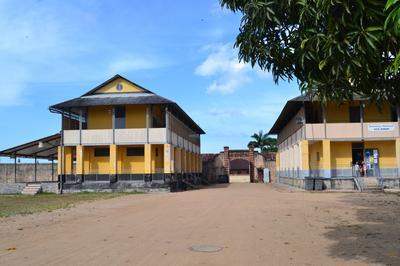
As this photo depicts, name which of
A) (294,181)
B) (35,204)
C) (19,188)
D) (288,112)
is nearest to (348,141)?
(294,181)

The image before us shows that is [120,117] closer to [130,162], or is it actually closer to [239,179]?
[130,162]

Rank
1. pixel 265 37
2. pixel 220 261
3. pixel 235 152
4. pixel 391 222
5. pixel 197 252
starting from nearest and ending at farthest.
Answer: pixel 265 37 < pixel 220 261 < pixel 197 252 < pixel 391 222 < pixel 235 152

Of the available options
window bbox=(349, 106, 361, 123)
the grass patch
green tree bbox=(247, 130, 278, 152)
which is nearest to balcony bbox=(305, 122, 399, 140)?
window bbox=(349, 106, 361, 123)

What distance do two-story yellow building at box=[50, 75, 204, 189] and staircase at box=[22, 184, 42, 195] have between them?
6.77 ft

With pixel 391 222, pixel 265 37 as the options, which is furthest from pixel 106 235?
pixel 391 222

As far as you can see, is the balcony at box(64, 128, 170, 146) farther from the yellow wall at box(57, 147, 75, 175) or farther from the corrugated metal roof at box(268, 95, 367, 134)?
the corrugated metal roof at box(268, 95, 367, 134)

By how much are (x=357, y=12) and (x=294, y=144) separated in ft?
118

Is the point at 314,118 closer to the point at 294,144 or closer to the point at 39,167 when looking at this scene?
the point at 294,144

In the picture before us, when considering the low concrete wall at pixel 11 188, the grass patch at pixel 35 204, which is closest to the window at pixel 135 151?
the low concrete wall at pixel 11 188

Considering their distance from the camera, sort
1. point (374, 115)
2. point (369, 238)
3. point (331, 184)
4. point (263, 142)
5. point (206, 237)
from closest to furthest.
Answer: point (369, 238) → point (206, 237) → point (331, 184) → point (374, 115) → point (263, 142)

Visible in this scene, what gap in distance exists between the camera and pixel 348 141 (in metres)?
34.4

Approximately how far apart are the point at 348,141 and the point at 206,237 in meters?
25.6

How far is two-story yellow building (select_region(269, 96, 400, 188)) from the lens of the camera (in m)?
33.1

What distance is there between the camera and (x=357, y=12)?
502 cm
